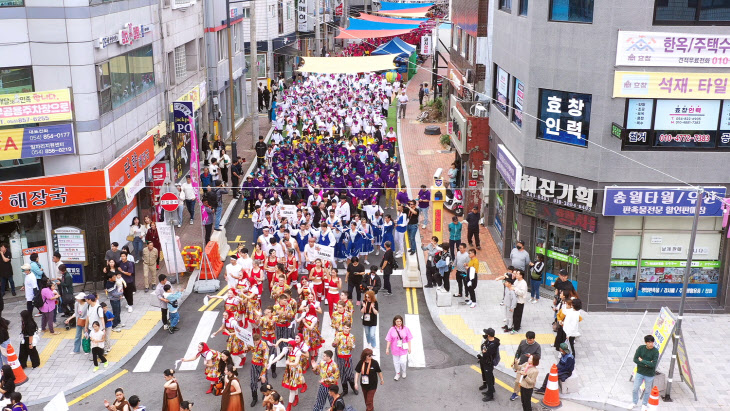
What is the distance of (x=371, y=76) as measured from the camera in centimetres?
5012

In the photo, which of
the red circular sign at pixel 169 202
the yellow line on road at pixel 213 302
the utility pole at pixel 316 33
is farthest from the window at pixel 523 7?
the utility pole at pixel 316 33

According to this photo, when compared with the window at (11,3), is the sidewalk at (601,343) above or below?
below

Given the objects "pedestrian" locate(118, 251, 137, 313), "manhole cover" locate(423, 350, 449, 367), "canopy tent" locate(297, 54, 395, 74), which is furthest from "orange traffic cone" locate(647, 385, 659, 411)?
"canopy tent" locate(297, 54, 395, 74)

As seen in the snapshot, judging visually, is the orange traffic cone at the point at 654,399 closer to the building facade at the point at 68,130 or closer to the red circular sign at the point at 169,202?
the red circular sign at the point at 169,202

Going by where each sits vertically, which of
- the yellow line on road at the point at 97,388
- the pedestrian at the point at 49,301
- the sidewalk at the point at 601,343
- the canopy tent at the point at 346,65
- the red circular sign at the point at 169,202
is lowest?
the yellow line on road at the point at 97,388

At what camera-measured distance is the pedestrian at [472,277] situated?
752 inches

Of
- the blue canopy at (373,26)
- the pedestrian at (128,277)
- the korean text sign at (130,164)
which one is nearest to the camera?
the pedestrian at (128,277)

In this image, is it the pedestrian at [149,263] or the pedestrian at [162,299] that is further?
the pedestrian at [149,263]

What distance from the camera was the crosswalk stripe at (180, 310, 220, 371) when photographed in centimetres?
1670

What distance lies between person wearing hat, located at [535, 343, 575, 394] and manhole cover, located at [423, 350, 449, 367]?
2.40 meters

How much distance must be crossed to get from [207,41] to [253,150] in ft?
19.0

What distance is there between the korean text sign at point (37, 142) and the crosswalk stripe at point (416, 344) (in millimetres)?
10282

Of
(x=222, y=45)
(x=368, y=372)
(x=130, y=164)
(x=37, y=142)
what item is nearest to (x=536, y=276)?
(x=368, y=372)

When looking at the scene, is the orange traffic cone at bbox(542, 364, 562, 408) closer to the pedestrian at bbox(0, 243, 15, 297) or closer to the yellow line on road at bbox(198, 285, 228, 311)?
the yellow line on road at bbox(198, 285, 228, 311)
